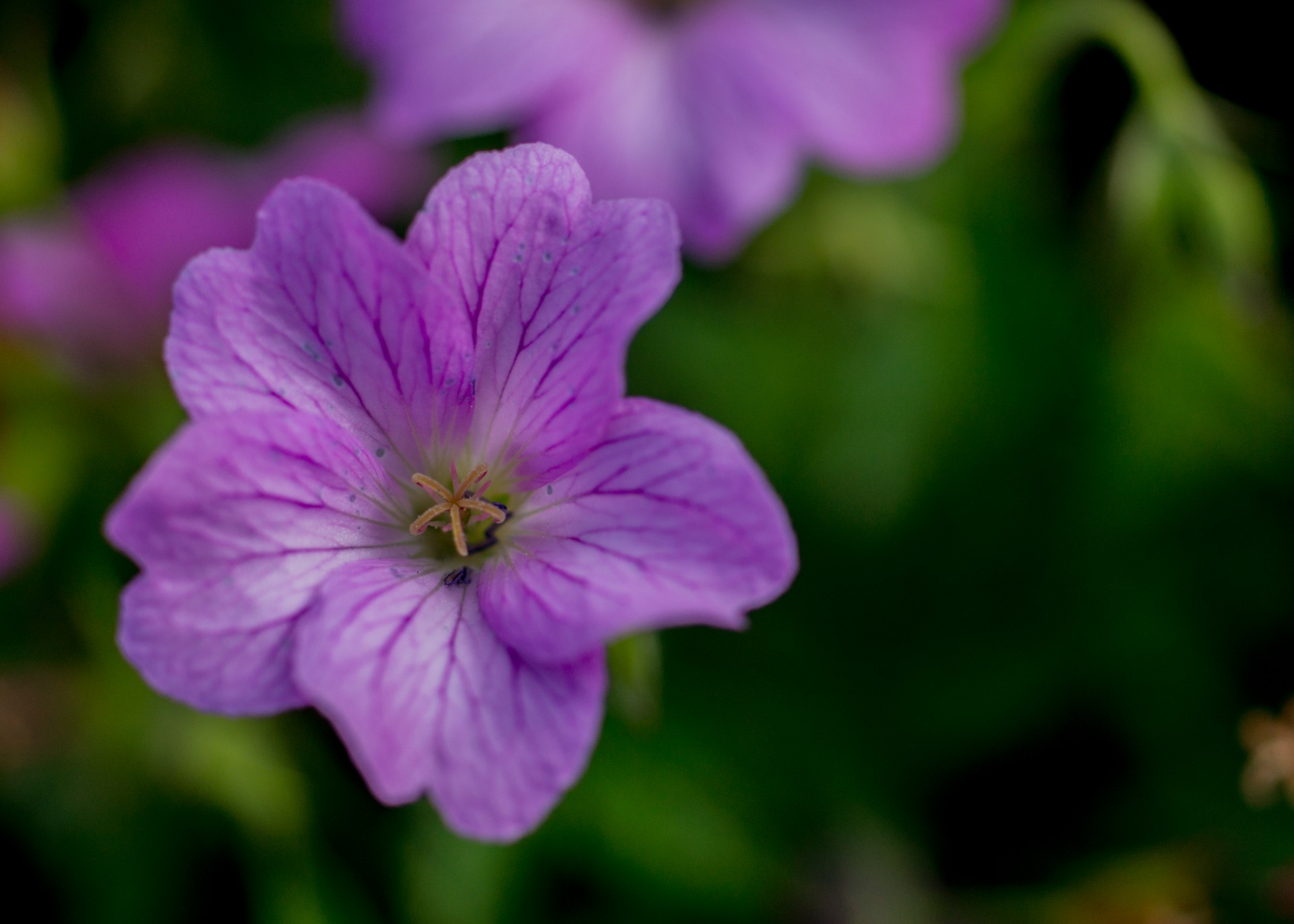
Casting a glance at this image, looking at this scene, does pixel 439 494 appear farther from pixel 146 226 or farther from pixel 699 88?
pixel 146 226

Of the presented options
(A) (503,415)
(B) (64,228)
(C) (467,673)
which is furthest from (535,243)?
(B) (64,228)

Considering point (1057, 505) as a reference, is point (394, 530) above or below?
above

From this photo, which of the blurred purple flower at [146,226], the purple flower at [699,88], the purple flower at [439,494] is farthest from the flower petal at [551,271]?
the blurred purple flower at [146,226]

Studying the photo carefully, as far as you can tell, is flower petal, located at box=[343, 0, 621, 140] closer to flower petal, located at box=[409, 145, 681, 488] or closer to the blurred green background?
the blurred green background

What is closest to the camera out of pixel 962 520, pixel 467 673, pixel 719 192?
pixel 467 673

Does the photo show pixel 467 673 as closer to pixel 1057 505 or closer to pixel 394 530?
pixel 394 530

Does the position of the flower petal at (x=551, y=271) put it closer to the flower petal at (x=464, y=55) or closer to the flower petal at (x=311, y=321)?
the flower petal at (x=311, y=321)

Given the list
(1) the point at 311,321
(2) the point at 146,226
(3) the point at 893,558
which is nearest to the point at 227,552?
(1) the point at 311,321
